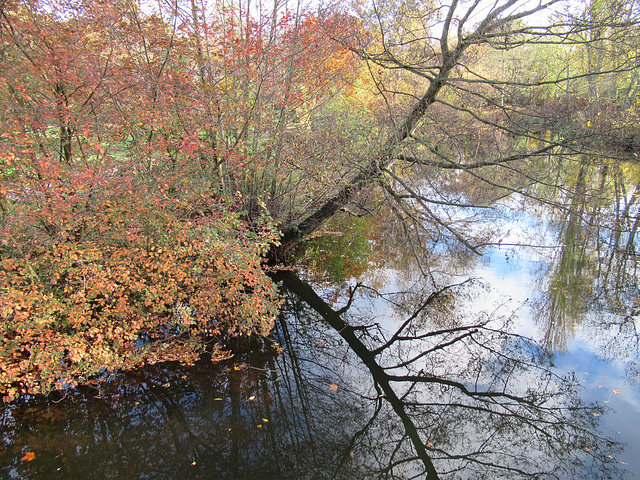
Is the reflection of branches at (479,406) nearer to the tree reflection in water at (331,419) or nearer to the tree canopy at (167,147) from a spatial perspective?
the tree reflection in water at (331,419)

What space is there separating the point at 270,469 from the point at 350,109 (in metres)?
8.19

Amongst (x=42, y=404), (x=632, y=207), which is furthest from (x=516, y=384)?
(x=632, y=207)

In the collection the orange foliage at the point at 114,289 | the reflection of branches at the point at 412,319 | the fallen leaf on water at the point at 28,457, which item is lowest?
the fallen leaf on water at the point at 28,457

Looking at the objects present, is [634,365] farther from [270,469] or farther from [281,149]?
[281,149]

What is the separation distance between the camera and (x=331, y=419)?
4.96 metres

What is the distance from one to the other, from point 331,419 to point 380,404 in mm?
703

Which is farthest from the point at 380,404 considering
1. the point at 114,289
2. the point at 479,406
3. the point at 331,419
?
the point at 114,289

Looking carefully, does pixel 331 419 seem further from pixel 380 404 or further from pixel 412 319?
pixel 412 319

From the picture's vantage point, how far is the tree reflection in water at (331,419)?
4.24m

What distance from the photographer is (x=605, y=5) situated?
221 inches

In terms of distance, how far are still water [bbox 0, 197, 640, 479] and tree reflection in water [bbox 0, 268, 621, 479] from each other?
0.06 ft

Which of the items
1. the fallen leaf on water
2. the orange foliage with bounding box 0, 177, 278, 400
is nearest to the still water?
the fallen leaf on water

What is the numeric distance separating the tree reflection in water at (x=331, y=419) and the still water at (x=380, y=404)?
2cm

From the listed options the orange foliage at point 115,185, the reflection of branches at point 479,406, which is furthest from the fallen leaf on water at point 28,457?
the reflection of branches at point 479,406
